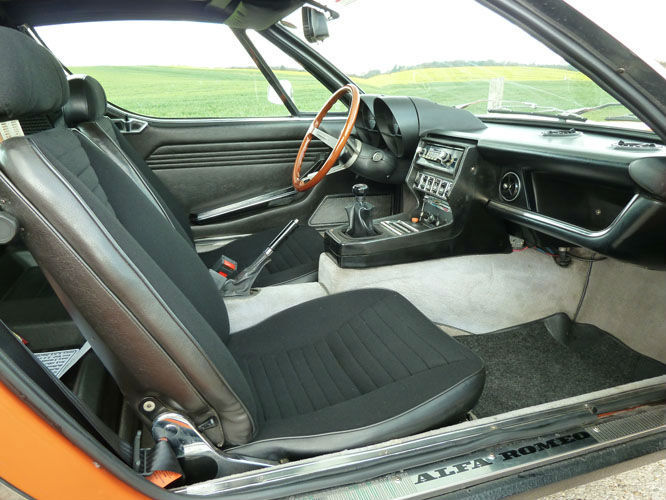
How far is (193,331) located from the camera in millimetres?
781

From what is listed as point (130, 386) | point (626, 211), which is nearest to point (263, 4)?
point (626, 211)

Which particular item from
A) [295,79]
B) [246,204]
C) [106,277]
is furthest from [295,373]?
[295,79]

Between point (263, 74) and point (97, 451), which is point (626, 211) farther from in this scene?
point (263, 74)

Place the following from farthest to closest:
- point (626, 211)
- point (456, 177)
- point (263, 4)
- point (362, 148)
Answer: point (362, 148)
point (263, 4)
point (456, 177)
point (626, 211)

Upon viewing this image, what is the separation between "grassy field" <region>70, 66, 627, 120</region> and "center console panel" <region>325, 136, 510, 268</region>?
38 cm

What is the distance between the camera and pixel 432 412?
1.00 m

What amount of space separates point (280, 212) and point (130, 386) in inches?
73.4

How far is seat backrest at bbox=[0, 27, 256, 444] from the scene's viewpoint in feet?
2.16

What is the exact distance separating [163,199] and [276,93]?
3.88ft

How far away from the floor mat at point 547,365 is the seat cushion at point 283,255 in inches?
27.0

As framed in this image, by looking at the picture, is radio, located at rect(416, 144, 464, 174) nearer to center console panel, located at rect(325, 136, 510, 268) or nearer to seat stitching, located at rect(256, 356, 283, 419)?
center console panel, located at rect(325, 136, 510, 268)

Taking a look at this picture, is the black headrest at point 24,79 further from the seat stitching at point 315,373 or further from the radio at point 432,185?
the radio at point 432,185

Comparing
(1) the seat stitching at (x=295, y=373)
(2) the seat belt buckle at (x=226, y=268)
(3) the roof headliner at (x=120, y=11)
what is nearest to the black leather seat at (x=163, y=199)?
(2) the seat belt buckle at (x=226, y=268)

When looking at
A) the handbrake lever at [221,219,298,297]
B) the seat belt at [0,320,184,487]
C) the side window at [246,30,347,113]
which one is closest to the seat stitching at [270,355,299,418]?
the seat belt at [0,320,184,487]
